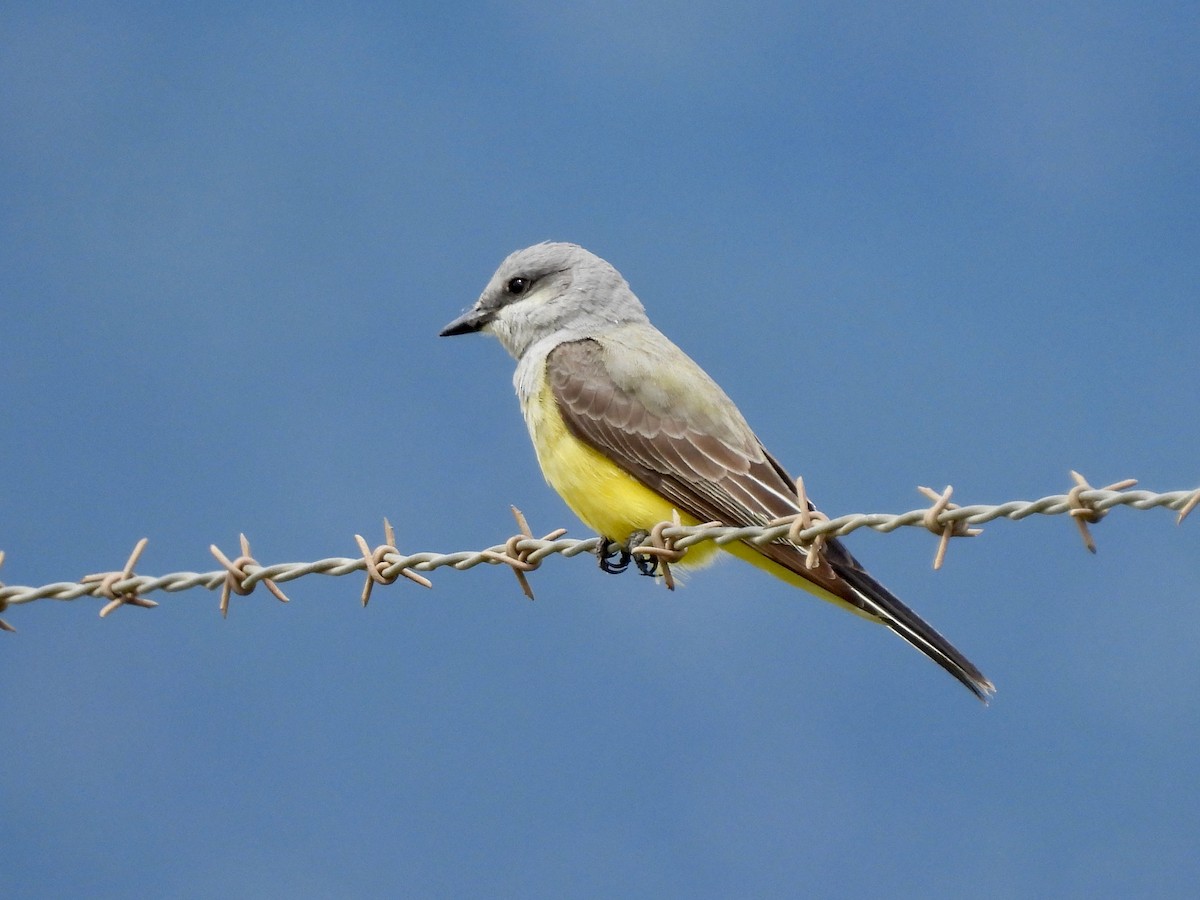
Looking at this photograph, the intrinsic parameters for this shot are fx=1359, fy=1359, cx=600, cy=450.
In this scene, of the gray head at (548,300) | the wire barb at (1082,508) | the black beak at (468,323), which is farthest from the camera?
the black beak at (468,323)

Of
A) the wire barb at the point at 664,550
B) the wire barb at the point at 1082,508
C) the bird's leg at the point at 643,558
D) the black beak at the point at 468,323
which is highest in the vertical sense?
the black beak at the point at 468,323

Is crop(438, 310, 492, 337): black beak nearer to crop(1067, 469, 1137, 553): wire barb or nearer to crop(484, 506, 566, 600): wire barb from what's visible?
crop(484, 506, 566, 600): wire barb

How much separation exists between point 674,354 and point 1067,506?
264 centimetres

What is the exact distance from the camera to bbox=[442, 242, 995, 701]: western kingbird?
4.33 metres

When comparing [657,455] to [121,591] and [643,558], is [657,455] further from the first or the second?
[121,591]

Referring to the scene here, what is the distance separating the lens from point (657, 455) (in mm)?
4891

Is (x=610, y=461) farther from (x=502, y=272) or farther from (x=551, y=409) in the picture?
(x=502, y=272)

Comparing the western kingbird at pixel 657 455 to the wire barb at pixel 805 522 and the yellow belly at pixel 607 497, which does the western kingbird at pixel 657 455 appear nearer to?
the yellow belly at pixel 607 497

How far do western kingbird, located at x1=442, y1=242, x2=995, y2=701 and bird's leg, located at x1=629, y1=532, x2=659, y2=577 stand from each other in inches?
0.7

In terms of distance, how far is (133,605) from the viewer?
3.95 metres

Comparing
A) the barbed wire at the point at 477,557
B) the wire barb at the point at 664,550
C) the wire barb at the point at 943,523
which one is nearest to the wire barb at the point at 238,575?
the barbed wire at the point at 477,557

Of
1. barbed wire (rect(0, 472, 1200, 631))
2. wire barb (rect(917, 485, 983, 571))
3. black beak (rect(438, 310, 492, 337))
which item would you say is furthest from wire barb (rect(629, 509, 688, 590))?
black beak (rect(438, 310, 492, 337))

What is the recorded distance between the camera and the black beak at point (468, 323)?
6.08 meters

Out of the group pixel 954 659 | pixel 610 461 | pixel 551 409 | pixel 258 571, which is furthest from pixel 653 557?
pixel 258 571
